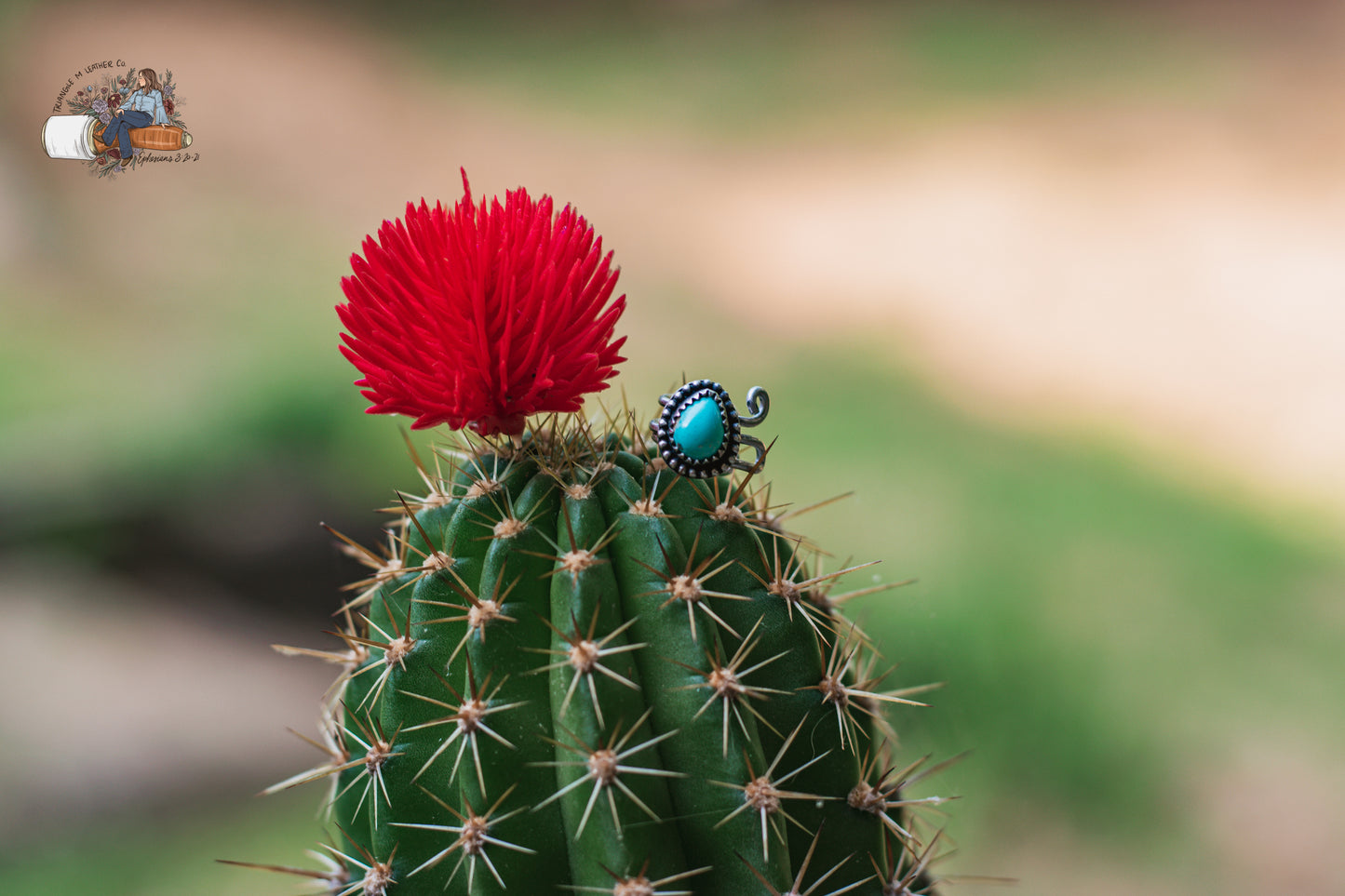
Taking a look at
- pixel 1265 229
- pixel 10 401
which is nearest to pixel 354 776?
pixel 10 401

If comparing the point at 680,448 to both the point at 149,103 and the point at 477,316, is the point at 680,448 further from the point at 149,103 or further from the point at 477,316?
the point at 149,103

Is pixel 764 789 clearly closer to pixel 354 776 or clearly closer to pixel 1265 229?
pixel 354 776

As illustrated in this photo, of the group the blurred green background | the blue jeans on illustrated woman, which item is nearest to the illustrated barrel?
the blue jeans on illustrated woman

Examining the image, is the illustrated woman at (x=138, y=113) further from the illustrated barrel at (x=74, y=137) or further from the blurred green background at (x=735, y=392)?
the blurred green background at (x=735, y=392)

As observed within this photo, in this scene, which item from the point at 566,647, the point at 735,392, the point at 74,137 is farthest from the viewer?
the point at 735,392

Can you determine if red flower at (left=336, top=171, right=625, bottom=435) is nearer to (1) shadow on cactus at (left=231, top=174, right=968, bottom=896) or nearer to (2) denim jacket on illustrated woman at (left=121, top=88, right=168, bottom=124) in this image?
(1) shadow on cactus at (left=231, top=174, right=968, bottom=896)

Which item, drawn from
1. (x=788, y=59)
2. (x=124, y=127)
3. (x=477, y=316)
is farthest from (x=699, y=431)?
(x=788, y=59)

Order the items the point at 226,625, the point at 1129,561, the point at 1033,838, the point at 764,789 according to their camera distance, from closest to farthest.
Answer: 1. the point at 764,789
2. the point at 1033,838
3. the point at 1129,561
4. the point at 226,625
